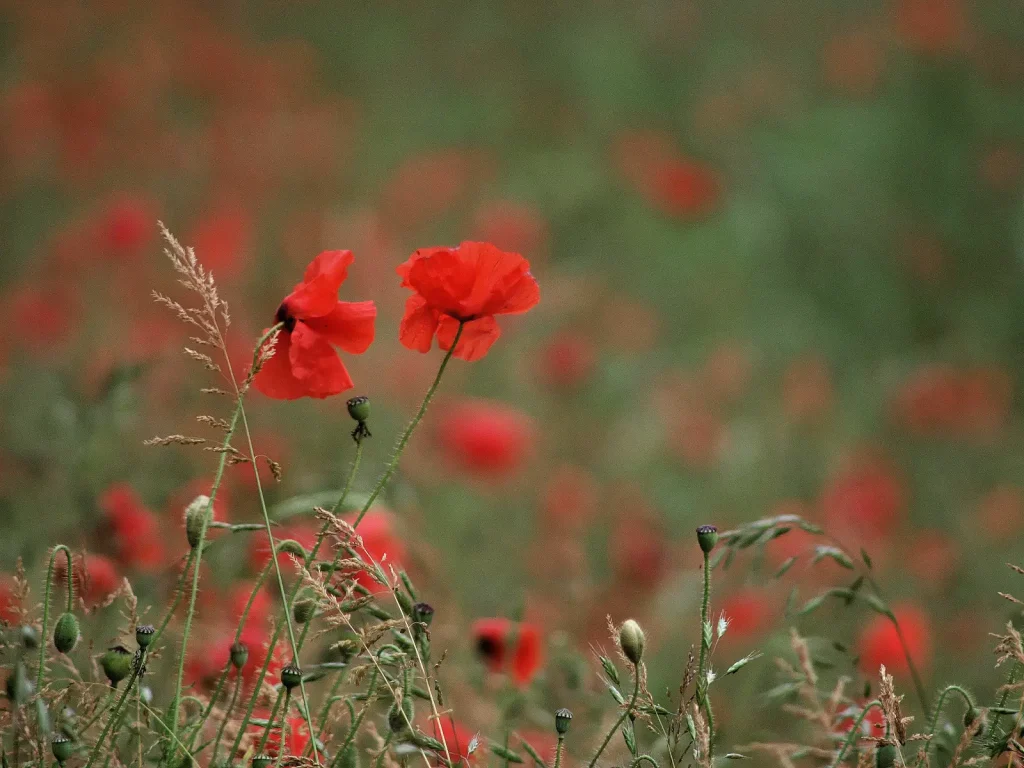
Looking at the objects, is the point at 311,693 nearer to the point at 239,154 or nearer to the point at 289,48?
the point at 239,154

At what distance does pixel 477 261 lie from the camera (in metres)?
1.13

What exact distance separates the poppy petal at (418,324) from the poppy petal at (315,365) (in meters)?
0.08

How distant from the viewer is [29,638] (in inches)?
40.2

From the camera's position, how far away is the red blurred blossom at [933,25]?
5016mm

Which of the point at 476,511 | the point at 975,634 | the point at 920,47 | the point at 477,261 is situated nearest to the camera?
the point at 477,261

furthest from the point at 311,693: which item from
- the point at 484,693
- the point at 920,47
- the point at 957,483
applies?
the point at 920,47

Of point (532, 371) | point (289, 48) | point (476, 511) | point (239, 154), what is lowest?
point (476, 511)

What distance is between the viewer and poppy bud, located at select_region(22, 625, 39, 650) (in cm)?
101

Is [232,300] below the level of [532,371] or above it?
above

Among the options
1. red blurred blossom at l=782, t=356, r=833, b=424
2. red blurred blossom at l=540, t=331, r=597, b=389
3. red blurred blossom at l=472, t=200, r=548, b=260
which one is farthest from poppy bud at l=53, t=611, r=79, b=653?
red blurred blossom at l=472, t=200, r=548, b=260

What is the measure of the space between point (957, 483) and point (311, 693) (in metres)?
2.63

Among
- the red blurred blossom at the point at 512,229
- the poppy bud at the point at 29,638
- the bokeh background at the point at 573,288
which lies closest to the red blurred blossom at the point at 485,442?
the bokeh background at the point at 573,288

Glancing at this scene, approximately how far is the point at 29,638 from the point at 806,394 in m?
3.16

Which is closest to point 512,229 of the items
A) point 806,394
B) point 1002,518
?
point 806,394
